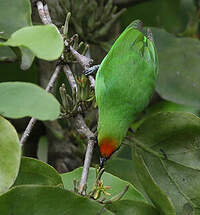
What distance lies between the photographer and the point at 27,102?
0.90m

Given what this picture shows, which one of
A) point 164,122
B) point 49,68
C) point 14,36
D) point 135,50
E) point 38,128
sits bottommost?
point 38,128

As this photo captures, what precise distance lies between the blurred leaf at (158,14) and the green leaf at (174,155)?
0.81m

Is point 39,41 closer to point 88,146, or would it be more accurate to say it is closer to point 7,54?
point 88,146

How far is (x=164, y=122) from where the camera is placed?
1.37 metres

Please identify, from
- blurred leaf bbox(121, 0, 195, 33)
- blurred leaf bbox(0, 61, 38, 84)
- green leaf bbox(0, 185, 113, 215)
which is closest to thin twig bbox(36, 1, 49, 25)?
blurred leaf bbox(0, 61, 38, 84)

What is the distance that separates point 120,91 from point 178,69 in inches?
22.1

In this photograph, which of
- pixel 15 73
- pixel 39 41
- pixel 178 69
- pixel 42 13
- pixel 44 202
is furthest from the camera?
pixel 178 69

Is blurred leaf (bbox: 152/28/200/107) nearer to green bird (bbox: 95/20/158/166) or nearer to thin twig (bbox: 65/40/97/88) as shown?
green bird (bbox: 95/20/158/166)

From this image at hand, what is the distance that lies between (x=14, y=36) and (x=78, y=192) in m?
0.34

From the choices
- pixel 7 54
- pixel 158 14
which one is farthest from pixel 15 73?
pixel 158 14

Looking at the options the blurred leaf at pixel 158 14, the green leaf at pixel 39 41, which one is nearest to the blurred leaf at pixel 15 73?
the blurred leaf at pixel 158 14

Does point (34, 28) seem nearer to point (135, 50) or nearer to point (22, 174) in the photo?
point (22, 174)

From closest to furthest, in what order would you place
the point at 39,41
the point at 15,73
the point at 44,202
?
the point at 39,41
the point at 44,202
the point at 15,73

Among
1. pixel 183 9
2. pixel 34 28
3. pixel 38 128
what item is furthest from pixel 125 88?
pixel 183 9
